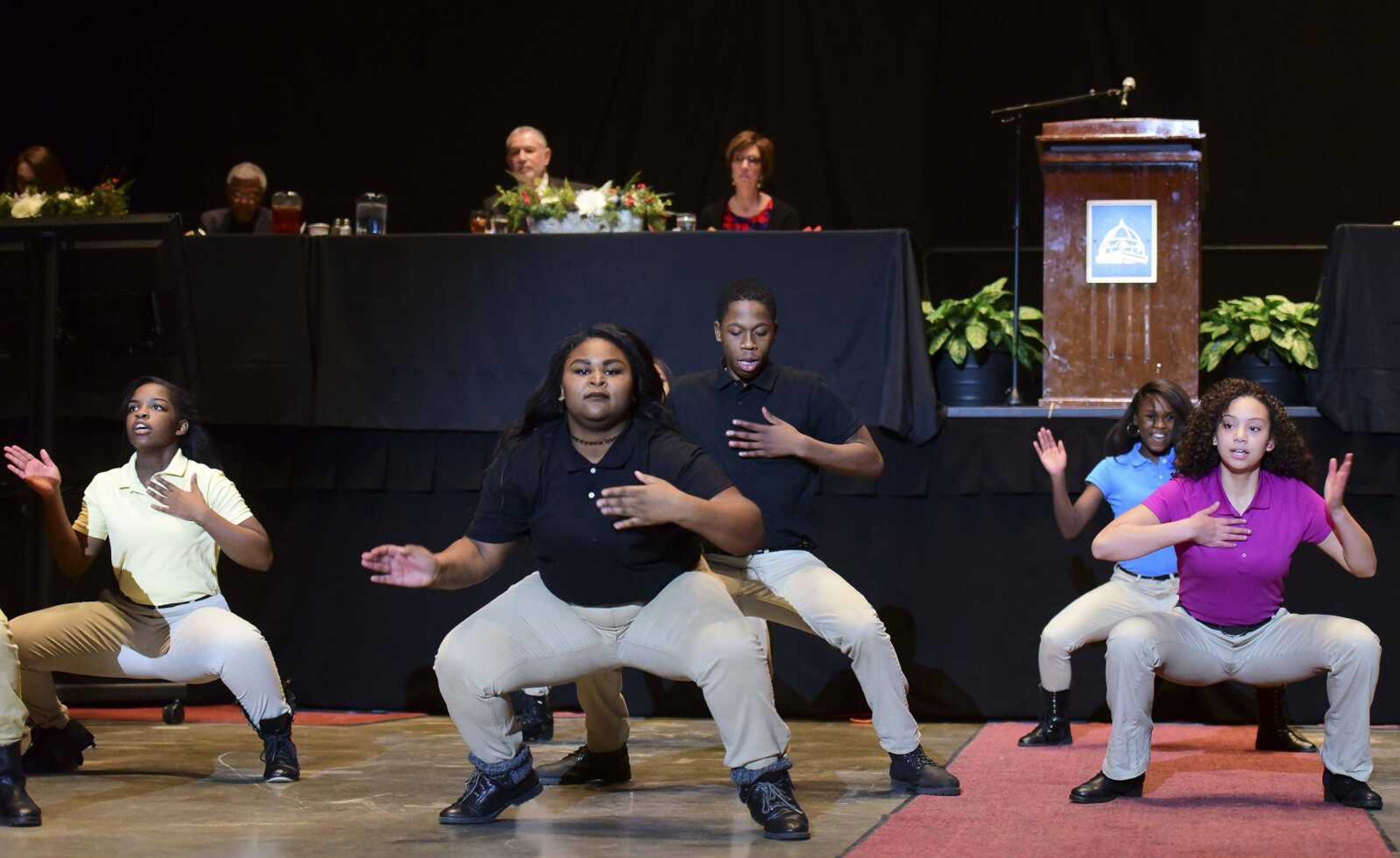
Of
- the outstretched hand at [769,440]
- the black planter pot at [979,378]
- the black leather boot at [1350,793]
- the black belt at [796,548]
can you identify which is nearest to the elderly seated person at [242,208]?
the black planter pot at [979,378]

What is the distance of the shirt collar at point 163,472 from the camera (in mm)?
5719

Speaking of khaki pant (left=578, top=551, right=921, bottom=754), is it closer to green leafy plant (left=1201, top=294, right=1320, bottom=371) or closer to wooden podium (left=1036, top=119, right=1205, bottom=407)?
wooden podium (left=1036, top=119, right=1205, bottom=407)

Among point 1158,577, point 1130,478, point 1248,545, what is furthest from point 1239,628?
point 1130,478

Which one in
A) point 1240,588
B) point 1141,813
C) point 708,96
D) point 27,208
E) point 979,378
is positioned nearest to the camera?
point 1141,813

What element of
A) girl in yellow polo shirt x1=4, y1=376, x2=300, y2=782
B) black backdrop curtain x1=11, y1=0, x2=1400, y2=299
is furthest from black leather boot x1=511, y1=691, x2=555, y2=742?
black backdrop curtain x1=11, y1=0, x2=1400, y2=299

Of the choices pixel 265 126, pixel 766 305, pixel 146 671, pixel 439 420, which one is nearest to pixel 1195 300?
pixel 766 305

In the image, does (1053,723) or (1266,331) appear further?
(1266,331)

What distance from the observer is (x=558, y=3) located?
970 cm

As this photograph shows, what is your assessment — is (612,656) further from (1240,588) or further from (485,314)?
(485,314)

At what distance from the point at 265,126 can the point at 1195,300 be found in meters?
5.70

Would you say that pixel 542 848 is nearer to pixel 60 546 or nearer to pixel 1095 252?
pixel 60 546

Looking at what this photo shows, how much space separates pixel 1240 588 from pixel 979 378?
194 cm

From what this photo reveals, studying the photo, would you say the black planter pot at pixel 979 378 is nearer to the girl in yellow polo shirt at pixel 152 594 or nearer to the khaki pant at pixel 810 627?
the khaki pant at pixel 810 627

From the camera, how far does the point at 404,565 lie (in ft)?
14.6
